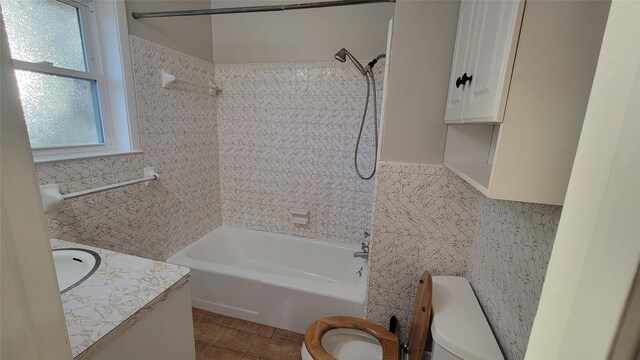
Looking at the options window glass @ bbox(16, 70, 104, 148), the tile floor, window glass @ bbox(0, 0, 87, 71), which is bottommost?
the tile floor

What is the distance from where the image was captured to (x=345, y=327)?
1.36 m

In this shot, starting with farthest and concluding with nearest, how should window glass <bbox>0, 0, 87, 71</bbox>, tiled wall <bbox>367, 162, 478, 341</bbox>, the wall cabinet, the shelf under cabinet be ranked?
tiled wall <bbox>367, 162, 478, 341</bbox>
window glass <bbox>0, 0, 87, 71</bbox>
the shelf under cabinet
the wall cabinet

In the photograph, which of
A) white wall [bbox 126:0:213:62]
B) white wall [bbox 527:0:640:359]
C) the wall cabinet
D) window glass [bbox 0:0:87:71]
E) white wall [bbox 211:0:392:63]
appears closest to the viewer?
white wall [bbox 527:0:640:359]

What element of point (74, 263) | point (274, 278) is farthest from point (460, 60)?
point (74, 263)

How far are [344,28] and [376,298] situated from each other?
1.90m

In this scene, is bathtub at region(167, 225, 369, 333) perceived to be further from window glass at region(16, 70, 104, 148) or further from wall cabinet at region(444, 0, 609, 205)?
wall cabinet at region(444, 0, 609, 205)

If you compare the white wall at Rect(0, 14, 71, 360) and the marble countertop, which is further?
the marble countertop

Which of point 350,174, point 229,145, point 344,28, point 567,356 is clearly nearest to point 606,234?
point 567,356

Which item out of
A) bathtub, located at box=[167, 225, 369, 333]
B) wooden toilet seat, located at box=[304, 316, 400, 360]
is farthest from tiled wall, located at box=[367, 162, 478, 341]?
bathtub, located at box=[167, 225, 369, 333]

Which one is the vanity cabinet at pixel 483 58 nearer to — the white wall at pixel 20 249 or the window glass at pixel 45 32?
the white wall at pixel 20 249

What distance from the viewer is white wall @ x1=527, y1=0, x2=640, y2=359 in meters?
0.23

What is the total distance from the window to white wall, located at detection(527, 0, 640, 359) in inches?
68.4

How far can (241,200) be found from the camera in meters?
2.50

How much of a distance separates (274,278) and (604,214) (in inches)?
68.1
